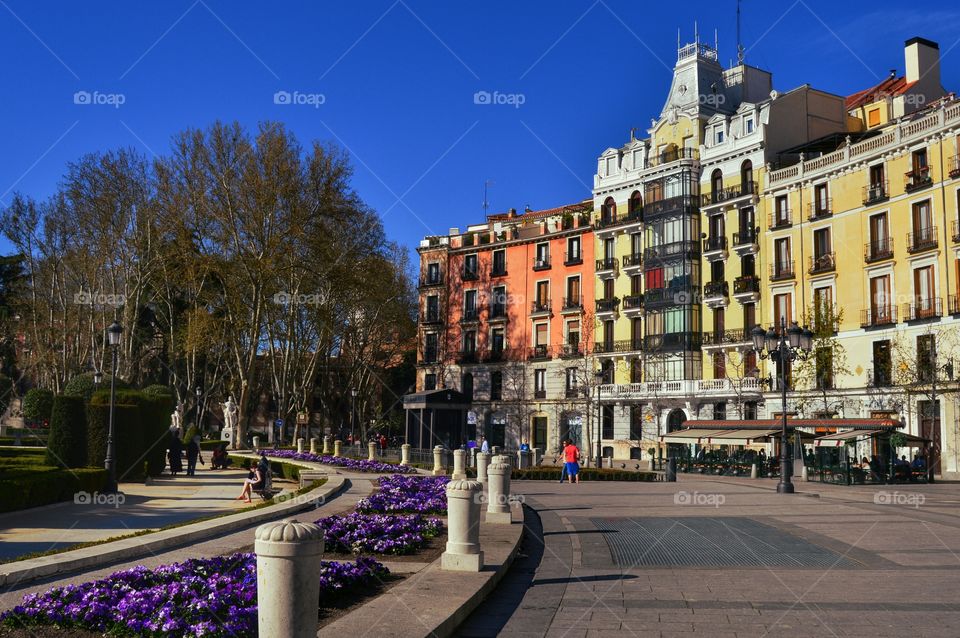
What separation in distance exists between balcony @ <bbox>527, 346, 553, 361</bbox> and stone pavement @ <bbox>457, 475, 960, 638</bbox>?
39265 millimetres

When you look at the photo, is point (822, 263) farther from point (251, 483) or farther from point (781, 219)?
point (251, 483)

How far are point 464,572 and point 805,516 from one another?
10.2 m

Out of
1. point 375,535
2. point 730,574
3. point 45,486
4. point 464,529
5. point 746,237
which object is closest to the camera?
point 464,529

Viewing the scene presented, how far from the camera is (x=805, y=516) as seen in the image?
16719mm

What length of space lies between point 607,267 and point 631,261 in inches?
76.2

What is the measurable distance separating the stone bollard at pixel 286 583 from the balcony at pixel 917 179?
38.3m

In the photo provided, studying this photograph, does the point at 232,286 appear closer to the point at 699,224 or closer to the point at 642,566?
the point at 699,224

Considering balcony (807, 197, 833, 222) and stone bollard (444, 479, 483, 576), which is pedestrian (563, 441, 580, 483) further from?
balcony (807, 197, 833, 222)

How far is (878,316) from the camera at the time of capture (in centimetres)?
3944

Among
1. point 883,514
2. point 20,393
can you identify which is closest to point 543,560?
point 883,514

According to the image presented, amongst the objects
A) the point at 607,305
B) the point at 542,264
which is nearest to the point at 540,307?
the point at 542,264

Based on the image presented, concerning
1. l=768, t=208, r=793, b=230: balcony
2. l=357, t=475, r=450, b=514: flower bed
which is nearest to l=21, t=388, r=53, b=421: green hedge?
l=357, t=475, r=450, b=514: flower bed

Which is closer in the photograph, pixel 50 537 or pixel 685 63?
pixel 50 537

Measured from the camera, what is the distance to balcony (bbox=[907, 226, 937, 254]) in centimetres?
3681
